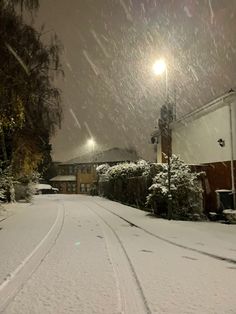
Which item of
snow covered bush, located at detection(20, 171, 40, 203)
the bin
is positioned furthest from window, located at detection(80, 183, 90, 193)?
the bin

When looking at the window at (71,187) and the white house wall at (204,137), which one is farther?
Result: the window at (71,187)

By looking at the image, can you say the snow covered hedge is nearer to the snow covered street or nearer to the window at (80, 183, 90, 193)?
the snow covered street

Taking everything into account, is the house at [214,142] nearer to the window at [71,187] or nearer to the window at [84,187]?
the window at [84,187]

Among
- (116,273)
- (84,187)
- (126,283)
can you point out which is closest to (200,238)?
(116,273)

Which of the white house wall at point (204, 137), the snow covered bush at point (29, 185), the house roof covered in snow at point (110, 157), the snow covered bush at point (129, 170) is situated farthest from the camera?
the house roof covered in snow at point (110, 157)

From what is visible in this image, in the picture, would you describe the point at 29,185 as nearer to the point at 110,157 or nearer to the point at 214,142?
the point at 214,142

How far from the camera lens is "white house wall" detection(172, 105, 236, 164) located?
24984mm

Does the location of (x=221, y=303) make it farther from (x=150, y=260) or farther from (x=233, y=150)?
(x=233, y=150)

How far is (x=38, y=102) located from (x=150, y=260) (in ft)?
32.8

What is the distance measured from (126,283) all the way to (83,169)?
92.7m

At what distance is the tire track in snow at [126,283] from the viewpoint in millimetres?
5752

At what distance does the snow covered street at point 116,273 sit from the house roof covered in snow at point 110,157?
8183cm

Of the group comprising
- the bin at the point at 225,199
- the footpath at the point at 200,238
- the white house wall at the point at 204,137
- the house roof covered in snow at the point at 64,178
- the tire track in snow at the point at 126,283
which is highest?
the house roof covered in snow at the point at 64,178

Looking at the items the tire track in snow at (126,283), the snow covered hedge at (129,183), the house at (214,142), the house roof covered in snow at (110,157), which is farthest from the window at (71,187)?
the tire track in snow at (126,283)
